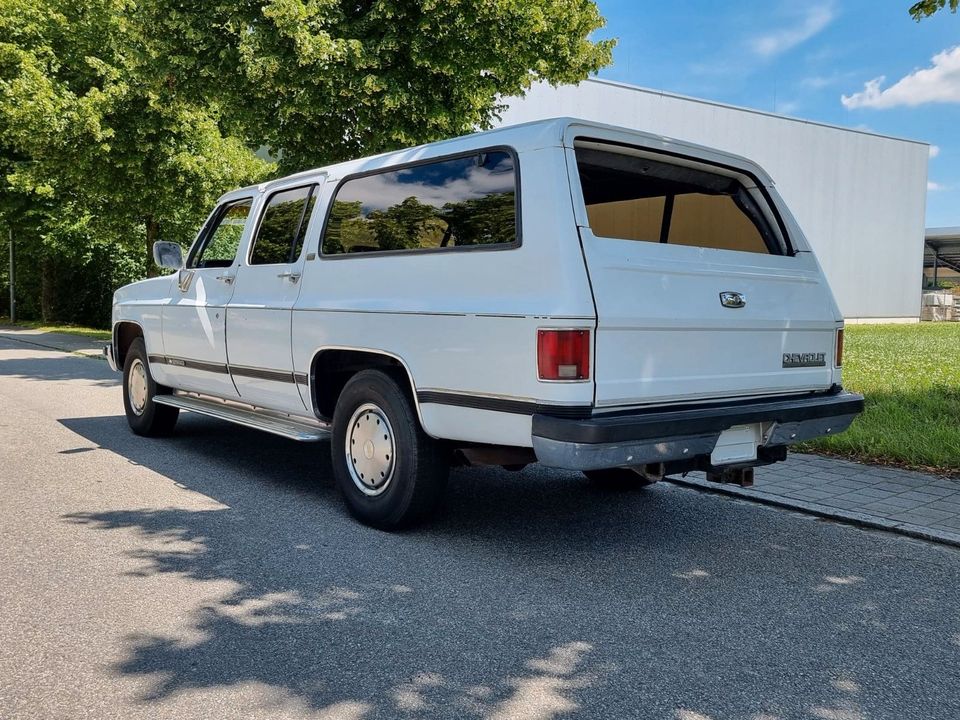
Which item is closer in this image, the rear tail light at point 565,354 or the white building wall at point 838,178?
the rear tail light at point 565,354

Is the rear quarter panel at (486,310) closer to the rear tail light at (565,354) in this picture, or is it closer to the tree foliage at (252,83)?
the rear tail light at (565,354)

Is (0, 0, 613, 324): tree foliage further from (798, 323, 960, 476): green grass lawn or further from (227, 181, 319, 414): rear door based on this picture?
(798, 323, 960, 476): green grass lawn

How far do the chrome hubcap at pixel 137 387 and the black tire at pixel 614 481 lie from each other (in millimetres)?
4154

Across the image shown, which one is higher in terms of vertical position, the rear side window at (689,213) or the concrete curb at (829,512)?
the rear side window at (689,213)

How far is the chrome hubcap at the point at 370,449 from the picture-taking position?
4.79 m

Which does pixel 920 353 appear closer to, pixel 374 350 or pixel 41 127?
pixel 374 350

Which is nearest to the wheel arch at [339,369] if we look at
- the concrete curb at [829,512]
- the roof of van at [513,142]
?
the roof of van at [513,142]

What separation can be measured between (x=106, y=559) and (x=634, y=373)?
9.17 ft

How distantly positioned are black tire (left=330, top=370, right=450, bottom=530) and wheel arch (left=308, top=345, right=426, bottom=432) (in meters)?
0.08

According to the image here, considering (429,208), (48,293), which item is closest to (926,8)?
(429,208)

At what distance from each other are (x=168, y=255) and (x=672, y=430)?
4.55 m

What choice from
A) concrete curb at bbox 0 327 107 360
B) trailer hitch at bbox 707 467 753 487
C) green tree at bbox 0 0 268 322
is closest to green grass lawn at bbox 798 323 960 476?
trailer hitch at bbox 707 467 753 487

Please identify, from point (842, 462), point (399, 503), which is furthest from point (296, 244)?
point (842, 462)

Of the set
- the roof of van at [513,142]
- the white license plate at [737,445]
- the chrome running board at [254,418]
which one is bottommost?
the chrome running board at [254,418]
